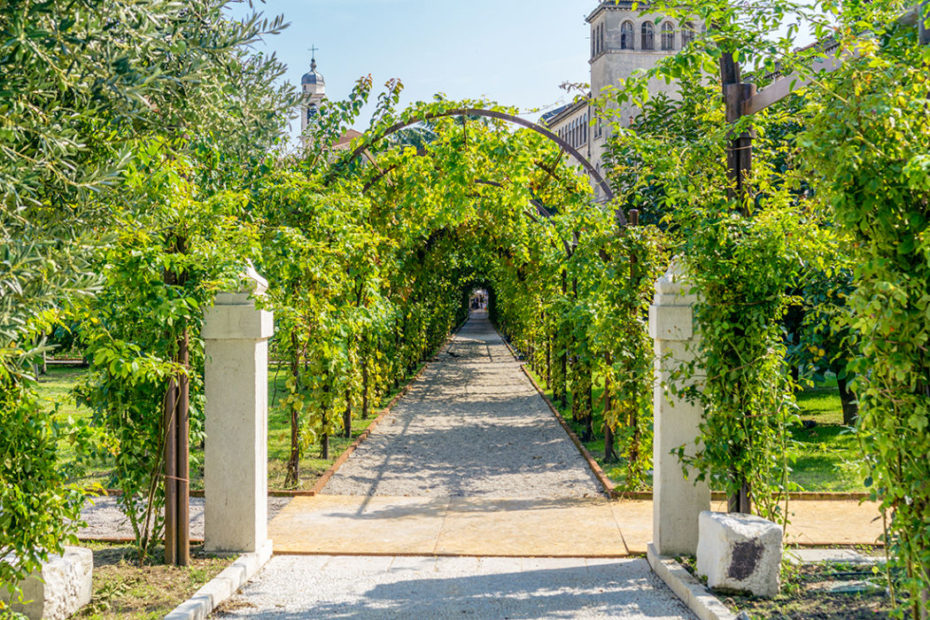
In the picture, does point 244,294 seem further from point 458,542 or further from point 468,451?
point 468,451

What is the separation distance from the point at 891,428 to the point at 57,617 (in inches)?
167

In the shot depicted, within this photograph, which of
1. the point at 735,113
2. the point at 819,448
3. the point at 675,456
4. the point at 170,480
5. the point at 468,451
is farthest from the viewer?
the point at 468,451

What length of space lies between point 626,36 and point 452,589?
174ft

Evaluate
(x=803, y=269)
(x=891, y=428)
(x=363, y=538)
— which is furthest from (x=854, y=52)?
(x=363, y=538)

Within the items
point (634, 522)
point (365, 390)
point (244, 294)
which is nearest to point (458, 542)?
point (634, 522)

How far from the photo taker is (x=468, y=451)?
10.3 m

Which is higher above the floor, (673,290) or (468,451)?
(673,290)

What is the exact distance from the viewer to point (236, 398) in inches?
215

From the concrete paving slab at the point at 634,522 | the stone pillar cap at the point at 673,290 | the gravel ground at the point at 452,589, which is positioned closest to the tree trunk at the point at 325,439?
the gravel ground at the point at 452,589

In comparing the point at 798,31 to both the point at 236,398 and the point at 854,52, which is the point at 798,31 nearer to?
the point at 854,52

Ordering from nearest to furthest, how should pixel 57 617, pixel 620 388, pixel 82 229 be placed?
1. pixel 82 229
2. pixel 57 617
3. pixel 620 388

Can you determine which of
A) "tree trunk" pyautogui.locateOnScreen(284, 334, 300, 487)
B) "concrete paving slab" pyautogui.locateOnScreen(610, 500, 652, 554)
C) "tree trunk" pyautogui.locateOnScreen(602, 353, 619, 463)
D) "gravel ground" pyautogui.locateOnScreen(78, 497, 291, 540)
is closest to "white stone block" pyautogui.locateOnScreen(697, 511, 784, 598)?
"concrete paving slab" pyautogui.locateOnScreen(610, 500, 652, 554)

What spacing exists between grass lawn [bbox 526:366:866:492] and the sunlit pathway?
46 centimetres

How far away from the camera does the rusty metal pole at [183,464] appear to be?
5219 millimetres
